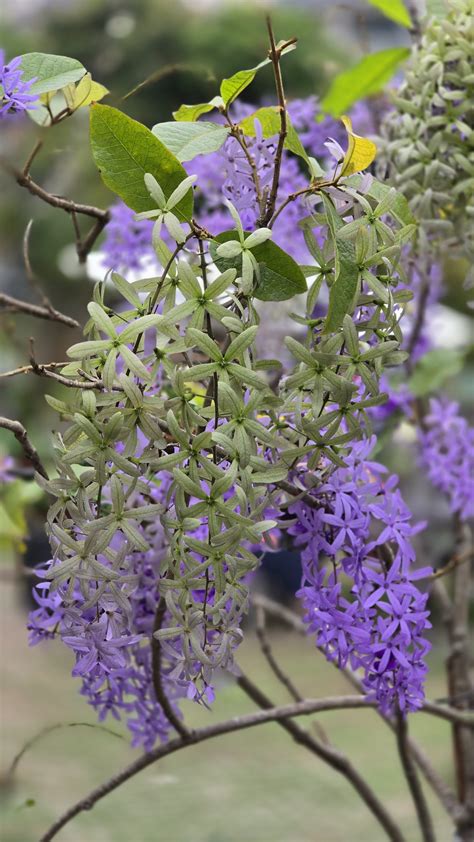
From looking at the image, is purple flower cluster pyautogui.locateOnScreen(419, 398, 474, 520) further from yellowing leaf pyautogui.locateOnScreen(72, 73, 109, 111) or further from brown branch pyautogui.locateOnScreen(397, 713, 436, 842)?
yellowing leaf pyautogui.locateOnScreen(72, 73, 109, 111)

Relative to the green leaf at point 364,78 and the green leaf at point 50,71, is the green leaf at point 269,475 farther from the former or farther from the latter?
the green leaf at point 364,78

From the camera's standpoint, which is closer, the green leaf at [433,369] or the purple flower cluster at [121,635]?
the purple flower cluster at [121,635]

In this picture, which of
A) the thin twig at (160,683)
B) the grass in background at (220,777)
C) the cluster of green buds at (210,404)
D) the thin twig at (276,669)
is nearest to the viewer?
the cluster of green buds at (210,404)

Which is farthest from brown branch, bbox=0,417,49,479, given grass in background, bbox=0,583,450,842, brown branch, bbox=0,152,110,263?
grass in background, bbox=0,583,450,842

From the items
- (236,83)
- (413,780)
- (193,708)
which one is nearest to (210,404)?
(236,83)

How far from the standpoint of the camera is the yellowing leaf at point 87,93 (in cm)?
48

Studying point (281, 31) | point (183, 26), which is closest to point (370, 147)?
point (281, 31)

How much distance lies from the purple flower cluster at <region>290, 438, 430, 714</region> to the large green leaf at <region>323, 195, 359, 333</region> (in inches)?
3.0

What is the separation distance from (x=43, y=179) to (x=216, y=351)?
13.7 ft

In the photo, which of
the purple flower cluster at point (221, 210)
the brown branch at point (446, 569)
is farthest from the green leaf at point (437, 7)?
the brown branch at point (446, 569)

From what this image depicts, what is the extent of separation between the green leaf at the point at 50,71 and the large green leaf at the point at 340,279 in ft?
0.47

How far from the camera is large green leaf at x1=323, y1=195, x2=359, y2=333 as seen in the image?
14.2 inches

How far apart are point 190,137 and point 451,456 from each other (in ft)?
1.52

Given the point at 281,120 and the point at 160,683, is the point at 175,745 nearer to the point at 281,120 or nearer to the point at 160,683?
the point at 160,683
